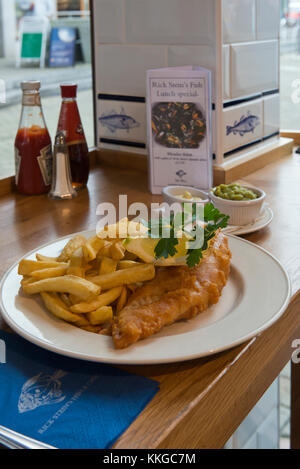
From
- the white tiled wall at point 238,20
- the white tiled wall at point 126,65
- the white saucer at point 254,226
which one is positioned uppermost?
the white tiled wall at point 238,20

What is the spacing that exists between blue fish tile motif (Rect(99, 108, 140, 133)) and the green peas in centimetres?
61

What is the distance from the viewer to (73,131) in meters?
1.50

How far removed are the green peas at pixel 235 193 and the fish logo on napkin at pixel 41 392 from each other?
641 millimetres

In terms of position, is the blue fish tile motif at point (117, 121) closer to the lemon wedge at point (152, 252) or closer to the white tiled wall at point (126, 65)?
the white tiled wall at point (126, 65)

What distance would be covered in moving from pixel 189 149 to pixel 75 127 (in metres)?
0.32

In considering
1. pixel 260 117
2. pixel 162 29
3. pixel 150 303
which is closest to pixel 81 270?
pixel 150 303

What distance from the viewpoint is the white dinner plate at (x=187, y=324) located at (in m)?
0.67

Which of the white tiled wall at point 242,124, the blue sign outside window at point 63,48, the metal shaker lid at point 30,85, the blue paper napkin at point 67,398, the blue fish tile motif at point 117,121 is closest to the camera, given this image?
the blue paper napkin at point 67,398

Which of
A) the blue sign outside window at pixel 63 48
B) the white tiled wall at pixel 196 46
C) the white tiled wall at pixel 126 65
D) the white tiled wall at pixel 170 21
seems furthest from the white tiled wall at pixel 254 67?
the blue sign outside window at pixel 63 48

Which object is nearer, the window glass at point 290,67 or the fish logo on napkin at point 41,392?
the fish logo on napkin at point 41,392

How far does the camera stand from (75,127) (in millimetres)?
1498

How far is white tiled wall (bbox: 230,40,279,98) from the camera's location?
1602mm

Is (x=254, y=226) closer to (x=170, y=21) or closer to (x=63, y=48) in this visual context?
(x=170, y=21)

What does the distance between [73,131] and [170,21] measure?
0.44 metres
